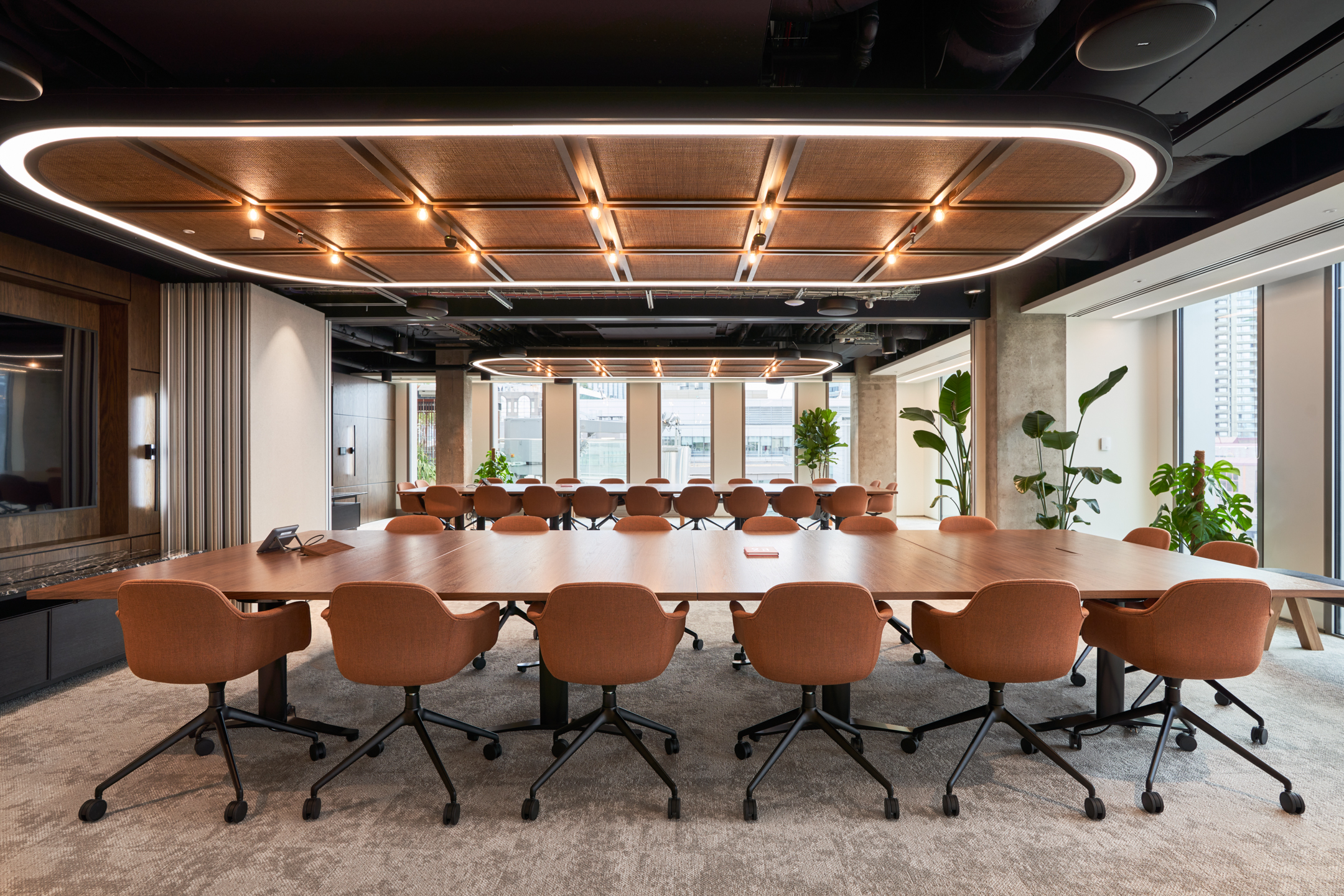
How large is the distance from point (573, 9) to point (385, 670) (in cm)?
252

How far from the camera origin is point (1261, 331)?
17.3ft

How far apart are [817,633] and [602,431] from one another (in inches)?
449

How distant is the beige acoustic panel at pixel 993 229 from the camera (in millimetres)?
3494

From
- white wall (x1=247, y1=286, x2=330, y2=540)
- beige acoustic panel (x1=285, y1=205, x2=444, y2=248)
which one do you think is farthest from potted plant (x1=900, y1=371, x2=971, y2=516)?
white wall (x1=247, y1=286, x2=330, y2=540)

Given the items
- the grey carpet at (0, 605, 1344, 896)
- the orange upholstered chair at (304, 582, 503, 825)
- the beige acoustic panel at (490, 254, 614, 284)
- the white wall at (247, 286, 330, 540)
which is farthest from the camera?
the white wall at (247, 286, 330, 540)

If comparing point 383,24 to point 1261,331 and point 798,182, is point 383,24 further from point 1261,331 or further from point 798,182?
point 1261,331

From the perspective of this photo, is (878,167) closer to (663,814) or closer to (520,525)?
(663,814)

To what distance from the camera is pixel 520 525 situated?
15.6 feet

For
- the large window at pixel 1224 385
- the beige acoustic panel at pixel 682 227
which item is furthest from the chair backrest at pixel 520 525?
the large window at pixel 1224 385

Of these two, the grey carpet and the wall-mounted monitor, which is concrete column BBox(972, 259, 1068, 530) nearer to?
the grey carpet

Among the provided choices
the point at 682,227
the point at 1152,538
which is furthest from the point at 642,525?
the point at 1152,538

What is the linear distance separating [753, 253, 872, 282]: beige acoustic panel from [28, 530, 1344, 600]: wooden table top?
6.18ft

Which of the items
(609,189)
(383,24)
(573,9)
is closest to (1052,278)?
(609,189)

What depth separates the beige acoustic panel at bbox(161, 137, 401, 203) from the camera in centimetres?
261
